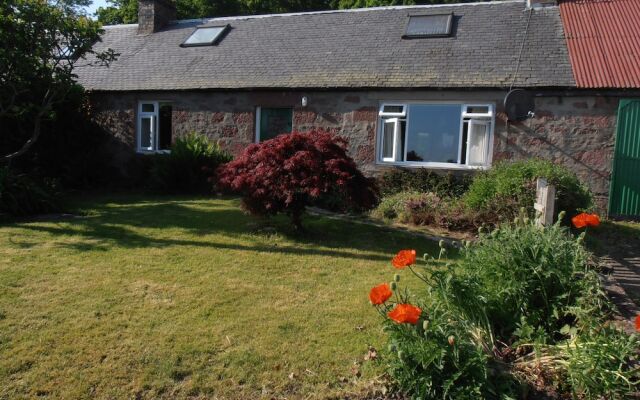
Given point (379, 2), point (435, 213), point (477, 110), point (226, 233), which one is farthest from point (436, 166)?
point (379, 2)

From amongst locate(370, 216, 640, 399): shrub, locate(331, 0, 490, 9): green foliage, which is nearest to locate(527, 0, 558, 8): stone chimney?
locate(331, 0, 490, 9): green foliage

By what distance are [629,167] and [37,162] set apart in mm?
13979

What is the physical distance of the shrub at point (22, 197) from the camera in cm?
869

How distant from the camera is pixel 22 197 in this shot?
8.95 meters

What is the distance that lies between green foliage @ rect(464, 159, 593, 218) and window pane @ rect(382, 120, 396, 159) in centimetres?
348

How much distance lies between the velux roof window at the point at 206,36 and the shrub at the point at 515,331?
13.3 meters

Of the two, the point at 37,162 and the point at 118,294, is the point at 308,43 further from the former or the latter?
the point at 118,294

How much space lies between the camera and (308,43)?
1421 centimetres

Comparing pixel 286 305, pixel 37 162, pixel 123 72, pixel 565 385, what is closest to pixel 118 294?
pixel 286 305

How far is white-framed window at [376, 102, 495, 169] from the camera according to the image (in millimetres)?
11383

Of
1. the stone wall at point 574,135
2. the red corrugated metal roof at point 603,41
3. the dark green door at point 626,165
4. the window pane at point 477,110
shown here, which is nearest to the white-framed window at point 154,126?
the window pane at point 477,110

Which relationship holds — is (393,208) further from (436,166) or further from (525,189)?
(436,166)

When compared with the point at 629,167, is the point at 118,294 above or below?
below

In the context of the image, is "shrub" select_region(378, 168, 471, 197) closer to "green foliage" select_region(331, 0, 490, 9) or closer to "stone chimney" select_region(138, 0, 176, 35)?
"stone chimney" select_region(138, 0, 176, 35)
